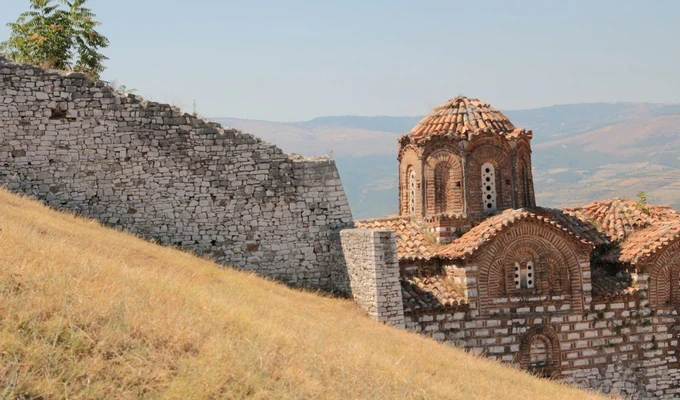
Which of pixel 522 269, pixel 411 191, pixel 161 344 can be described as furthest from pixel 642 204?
pixel 161 344

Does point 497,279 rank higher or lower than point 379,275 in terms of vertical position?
lower

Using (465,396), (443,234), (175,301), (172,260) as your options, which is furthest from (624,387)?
(175,301)

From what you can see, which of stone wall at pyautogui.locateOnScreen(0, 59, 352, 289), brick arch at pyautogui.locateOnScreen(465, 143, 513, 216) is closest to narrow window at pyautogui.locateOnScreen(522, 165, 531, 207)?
brick arch at pyautogui.locateOnScreen(465, 143, 513, 216)

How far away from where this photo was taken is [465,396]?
9.85 m

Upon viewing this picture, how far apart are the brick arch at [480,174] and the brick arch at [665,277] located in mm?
3708

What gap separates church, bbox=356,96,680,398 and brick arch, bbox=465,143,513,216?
3 centimetres

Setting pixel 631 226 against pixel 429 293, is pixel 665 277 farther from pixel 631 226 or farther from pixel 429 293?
pixel 429 293

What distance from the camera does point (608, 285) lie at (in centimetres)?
1822

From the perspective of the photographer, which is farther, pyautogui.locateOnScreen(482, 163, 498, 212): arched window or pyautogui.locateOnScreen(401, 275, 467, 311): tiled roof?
pyautogui.locateOnScreen(482, 163, 498, 212): arched window

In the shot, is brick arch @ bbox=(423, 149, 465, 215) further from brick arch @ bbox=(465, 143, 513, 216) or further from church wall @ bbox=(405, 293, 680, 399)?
church wall @ bbox=(405, 293, 680, 399)

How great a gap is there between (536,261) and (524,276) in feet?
1.44

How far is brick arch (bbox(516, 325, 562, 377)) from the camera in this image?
56.6 ft

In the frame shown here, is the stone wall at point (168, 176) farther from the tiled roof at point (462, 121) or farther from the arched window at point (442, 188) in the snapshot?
the tiled roof at point (462, 121)

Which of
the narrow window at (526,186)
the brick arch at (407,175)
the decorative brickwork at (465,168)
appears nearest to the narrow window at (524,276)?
the decorative brickwork at (465,168)
